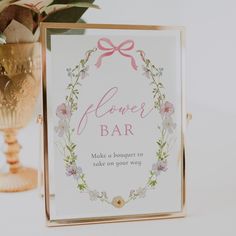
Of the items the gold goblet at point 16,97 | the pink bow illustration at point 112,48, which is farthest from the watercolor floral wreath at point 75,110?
the gold goblet at point 16,97

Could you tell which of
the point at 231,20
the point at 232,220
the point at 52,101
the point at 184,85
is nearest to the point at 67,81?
the point at 52,101

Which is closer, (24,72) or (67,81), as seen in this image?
(67,81)

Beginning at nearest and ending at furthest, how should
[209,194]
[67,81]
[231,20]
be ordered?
1. [67,81]
2. [209,194]
3. [231,20]

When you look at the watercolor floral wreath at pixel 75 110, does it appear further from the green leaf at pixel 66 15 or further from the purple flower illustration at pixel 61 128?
the green leaf at pixel 66 15

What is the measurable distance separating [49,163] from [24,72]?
0.51ft

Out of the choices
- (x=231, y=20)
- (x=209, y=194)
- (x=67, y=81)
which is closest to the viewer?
(x=67, y=81)

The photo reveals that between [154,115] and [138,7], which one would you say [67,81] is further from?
[138,7]

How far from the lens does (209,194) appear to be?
0.66 meters

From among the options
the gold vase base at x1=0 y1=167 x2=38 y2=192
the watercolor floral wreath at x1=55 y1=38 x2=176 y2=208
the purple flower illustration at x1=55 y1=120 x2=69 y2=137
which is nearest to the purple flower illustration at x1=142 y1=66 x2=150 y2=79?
the watercolor floral wreath at x1=55 y1=38 x2=176 y2=208

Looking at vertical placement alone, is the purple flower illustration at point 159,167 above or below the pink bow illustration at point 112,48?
below

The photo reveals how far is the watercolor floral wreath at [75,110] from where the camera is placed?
56cm

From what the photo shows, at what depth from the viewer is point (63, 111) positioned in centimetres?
56

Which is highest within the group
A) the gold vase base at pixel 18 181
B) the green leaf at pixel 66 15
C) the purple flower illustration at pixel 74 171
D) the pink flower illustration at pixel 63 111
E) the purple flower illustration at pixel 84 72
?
the green leaf at pixel 66 15

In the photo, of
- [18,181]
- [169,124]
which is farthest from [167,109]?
[18,181]
